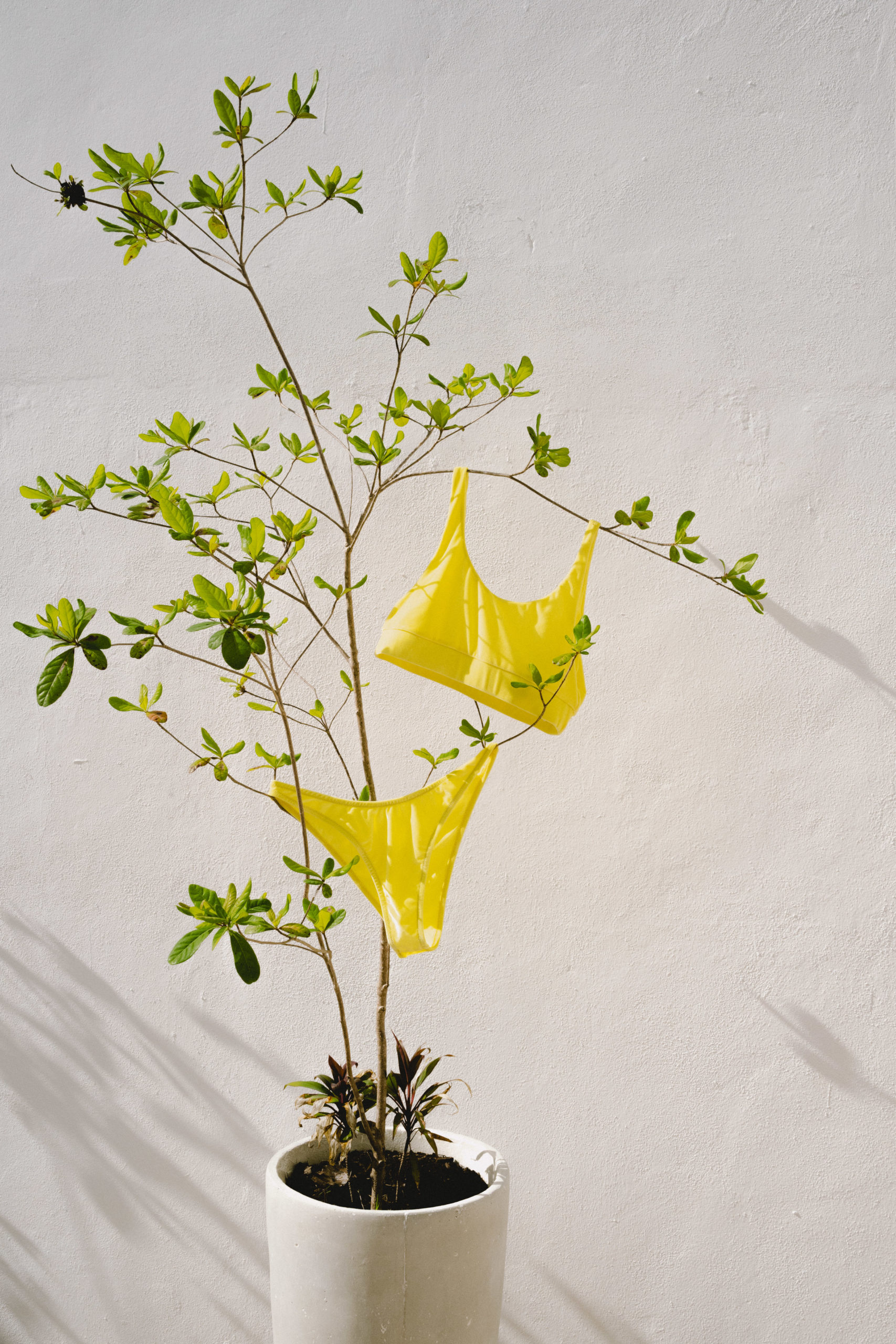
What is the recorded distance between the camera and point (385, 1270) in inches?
47.2

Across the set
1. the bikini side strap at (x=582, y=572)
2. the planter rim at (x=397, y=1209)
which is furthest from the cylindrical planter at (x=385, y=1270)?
the bikini side strap at (x=582, y=572)

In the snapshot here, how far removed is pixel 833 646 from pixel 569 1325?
1.13 meters

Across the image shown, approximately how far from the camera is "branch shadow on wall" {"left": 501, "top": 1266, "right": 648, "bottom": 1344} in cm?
154

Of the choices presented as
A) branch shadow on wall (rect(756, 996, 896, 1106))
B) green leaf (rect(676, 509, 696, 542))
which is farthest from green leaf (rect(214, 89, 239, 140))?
branch shadow on wall (rect(756, 996, 896, 1106))

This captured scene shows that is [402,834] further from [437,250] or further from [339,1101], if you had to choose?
[437,250]

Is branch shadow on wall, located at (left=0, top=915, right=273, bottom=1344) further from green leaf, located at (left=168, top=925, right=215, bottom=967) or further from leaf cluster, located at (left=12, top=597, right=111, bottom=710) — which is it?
leaf cluster, located at (left=12, top=597, right=111, bottom=710)

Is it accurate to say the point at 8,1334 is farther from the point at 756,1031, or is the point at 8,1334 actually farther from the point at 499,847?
the point at 756,1031

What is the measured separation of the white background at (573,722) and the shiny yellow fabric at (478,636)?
0.32 m

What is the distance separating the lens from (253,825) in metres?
1.70

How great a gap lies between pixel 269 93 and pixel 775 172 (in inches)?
35.4

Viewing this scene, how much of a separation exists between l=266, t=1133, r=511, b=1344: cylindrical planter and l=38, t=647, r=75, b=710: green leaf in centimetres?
70

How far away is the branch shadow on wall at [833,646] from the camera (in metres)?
1.54

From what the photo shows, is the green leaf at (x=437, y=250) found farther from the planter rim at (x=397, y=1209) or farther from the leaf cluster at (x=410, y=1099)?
the planter rim at (x=397, y=1209)

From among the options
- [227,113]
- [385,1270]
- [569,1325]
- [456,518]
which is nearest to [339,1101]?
[385,1270]
